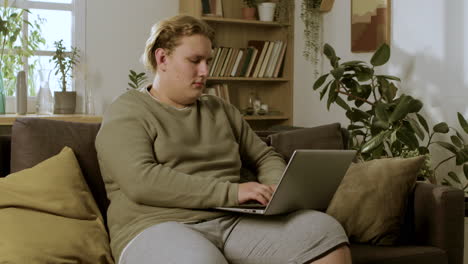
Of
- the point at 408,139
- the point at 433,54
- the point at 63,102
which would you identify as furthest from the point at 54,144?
the point at 433,54

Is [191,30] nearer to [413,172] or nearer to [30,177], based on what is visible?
[30,177]

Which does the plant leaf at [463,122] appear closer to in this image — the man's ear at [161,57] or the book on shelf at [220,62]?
the man's ear at [161,57]

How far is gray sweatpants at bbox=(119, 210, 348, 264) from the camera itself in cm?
165

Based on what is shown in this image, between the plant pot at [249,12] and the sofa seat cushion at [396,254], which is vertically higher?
the plant pot at [249,12]

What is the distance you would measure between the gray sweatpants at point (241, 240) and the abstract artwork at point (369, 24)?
2.28 metres

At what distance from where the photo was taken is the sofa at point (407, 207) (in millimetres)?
2174

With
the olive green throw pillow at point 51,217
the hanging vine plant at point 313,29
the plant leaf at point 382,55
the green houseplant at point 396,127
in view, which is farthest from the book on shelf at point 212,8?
the olive green throw pillow at point 51,217

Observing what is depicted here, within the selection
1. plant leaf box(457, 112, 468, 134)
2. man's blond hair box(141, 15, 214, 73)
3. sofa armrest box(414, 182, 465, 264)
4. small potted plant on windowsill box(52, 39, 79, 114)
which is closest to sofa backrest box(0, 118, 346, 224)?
man's blond hair box(141, 15, 214, 73)

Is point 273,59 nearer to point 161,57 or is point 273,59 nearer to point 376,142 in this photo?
point 376,142

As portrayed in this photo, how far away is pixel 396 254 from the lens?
2.21 meters

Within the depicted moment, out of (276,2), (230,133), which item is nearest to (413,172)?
(230,133)

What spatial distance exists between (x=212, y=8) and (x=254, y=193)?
282 cm

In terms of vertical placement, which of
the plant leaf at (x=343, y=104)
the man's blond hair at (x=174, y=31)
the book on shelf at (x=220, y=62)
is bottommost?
the plant leaf at (x=343, y=104)

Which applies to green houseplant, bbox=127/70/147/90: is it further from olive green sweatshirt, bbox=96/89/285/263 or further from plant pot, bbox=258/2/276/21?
olive green sweatshirt, bbox=96/89/285/263
